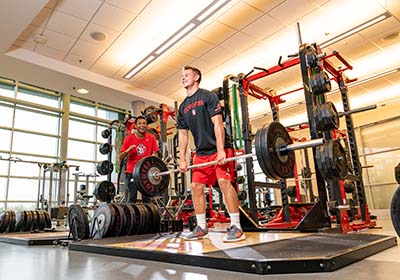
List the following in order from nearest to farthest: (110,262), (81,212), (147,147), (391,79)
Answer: (110,262)
(81,212)
(147,147)
(391,79)

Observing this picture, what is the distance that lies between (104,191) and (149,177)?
5.86 ft

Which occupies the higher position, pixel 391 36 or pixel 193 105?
pixel 391 36

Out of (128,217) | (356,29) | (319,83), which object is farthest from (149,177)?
(356,29)

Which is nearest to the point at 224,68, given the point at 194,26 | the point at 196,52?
the point at 196,52

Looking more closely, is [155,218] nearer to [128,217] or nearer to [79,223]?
[128,217]

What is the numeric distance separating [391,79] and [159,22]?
5700 millimetres

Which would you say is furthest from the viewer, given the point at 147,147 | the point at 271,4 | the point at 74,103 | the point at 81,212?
the point at 74,103

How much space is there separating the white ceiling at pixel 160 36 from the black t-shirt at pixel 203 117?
8.09ft

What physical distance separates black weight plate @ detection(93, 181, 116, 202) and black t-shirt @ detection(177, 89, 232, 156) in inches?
101

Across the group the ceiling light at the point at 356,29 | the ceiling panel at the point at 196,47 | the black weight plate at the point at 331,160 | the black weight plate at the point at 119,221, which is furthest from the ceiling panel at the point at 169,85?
the black weight plate at the point at 331,160

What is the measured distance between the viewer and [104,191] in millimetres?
4504

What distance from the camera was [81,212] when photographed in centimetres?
294

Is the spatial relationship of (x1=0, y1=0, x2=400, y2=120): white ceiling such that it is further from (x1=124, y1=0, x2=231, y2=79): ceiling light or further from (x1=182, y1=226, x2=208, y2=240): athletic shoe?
(x1=182, y1=226, x2=208, y2=240): athletic shoe

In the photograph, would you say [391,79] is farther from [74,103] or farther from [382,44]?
[74,103]
